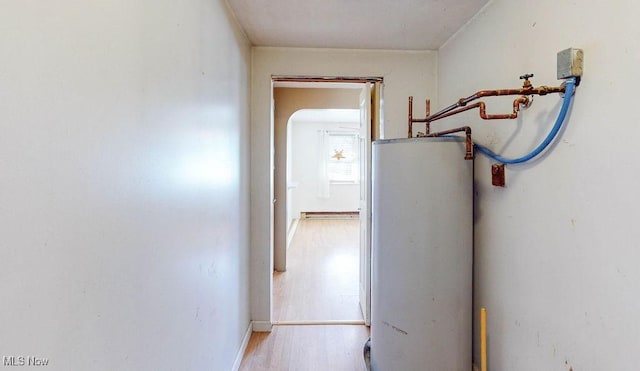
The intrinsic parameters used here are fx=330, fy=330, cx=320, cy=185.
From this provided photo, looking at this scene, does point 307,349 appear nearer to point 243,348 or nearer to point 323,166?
point 243,348

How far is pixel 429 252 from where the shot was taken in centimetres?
164

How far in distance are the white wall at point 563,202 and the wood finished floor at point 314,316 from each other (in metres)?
0.99

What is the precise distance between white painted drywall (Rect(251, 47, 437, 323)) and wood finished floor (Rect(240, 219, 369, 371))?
49 cm

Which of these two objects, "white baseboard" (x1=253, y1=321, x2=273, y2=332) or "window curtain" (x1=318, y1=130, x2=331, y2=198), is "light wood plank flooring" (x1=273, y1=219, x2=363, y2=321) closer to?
"white baseboard" (x1=253, y1=321, x2=273, y2=332)

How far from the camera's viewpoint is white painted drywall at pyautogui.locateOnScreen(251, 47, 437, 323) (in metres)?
2.45

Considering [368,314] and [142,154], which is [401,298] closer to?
[368,314]

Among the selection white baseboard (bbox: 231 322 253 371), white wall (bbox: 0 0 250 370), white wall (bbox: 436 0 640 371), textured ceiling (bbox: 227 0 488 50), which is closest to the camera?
white wall (bbox: 0 0 250 370)

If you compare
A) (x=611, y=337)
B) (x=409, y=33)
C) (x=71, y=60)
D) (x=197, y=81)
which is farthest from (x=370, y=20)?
(x=611, y=337)

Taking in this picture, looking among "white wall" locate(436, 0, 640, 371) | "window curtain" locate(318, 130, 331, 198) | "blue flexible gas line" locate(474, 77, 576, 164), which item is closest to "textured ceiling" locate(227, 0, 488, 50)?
"white wall" locate(436, 0, 640, 371)

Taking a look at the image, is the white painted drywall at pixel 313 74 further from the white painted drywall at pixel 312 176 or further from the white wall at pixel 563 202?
the white painted drywall at pixel 312 176

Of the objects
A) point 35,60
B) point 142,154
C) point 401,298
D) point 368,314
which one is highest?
point 35,60

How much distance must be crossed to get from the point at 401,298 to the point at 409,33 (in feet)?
5.42

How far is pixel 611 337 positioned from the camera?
1.02 metres

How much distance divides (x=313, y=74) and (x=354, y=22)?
21.8 inches
